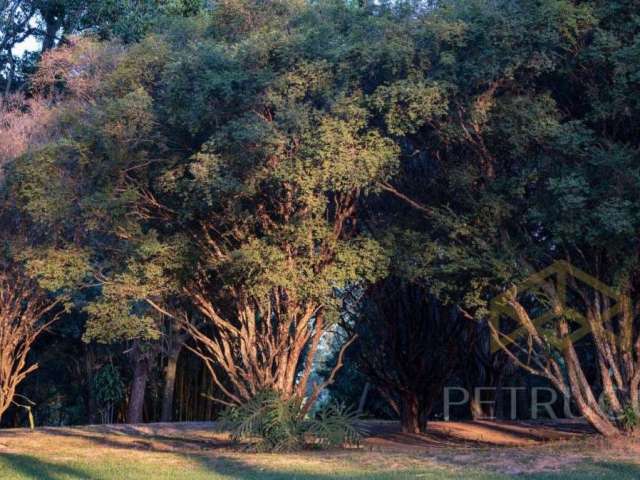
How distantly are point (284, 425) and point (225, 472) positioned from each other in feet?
10.8

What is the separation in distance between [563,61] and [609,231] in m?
3.24

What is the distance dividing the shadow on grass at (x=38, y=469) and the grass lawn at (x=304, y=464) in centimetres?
1

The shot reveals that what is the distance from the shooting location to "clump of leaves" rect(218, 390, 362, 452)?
54.9 ft

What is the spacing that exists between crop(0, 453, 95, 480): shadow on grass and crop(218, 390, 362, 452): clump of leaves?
376 centimetres

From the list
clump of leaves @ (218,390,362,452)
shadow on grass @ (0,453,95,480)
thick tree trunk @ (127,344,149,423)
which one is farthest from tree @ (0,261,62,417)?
clump of leaves @ (218,390,362,452)

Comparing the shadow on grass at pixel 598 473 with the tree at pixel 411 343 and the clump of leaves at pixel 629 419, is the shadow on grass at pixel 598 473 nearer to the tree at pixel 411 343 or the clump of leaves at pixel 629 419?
the clump of leaves at pixel 629 419

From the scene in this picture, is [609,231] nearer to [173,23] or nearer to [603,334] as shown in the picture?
[603,334]

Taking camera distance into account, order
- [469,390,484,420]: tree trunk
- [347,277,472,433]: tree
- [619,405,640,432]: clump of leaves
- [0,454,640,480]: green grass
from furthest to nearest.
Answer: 1. [469,390,484,420]: tree trunk
2. [347,277,472,433]: tree
3. [619,405,640,432]: clump of leaves
4. [0,454,640,480]: green grass

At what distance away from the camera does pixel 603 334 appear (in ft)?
54.9

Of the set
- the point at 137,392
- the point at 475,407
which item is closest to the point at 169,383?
the point at 137,392

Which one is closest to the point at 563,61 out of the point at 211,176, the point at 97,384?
the point at 211,176

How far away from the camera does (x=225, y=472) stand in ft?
44.3

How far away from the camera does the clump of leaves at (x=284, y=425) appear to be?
1673 centimetres

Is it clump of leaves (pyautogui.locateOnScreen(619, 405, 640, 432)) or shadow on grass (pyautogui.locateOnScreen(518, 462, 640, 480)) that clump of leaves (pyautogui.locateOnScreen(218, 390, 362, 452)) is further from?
shadow on grass (pyautogui.locateOnScreen(518, 462, 640, 480))
